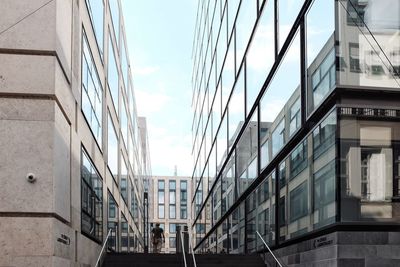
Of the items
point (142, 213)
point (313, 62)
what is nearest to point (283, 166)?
point (313, 62)

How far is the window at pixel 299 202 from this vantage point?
11.1m

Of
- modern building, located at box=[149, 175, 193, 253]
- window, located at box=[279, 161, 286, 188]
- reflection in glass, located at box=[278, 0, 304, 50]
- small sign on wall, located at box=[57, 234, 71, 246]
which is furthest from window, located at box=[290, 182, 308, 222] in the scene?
modern building, located at box=[149, 175, 193, 253]

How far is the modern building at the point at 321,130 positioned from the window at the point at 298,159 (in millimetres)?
22

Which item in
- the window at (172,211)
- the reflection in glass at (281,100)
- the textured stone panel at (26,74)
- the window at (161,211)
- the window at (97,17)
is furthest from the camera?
the window at (172,211)

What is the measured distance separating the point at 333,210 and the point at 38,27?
6086 millimetres

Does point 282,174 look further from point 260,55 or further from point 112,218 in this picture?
point 112,218

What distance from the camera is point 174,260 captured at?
47.6ft

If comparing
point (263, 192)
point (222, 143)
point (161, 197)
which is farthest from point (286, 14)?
point (161, 197)

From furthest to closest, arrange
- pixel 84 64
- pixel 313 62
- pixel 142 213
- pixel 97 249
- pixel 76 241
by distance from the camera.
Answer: pixel 142 213 → pixel 97 249 → pixel 84 64 → pixel 76 241 → pixel 313 62

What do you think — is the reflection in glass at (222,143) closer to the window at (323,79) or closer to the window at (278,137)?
the window at (278,137)

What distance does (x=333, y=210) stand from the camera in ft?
29.9

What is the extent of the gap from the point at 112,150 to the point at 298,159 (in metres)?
13.1

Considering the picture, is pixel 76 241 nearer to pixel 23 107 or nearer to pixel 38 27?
pixel 23 107

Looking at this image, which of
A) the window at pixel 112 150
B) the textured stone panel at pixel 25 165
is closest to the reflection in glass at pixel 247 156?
the window at pixel 112 150
